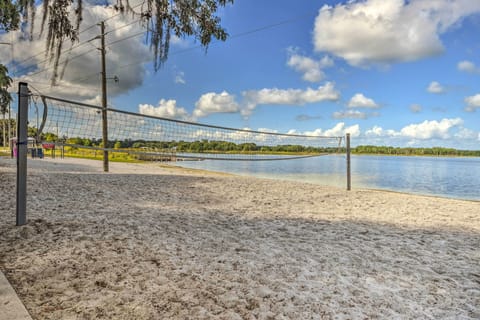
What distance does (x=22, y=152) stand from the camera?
131 inches

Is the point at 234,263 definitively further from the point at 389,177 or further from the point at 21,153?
the point at 389,177

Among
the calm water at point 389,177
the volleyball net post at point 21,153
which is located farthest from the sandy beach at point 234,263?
the calm water at point 389,177

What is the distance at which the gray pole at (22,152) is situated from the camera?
328cm

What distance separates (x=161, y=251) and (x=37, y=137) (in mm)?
2291

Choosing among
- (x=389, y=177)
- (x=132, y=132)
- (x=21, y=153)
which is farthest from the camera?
(x=389, y=177)

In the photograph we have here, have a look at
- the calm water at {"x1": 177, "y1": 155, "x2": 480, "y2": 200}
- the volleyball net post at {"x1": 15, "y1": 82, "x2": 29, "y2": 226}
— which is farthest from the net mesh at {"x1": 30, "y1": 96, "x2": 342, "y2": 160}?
the calm water at {"x1": 177, "y1": 155, "x2": 480, "y2": 200}

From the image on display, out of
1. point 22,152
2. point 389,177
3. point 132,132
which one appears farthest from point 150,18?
point 389,177

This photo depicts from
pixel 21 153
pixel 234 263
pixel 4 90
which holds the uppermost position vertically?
pixel 4 90

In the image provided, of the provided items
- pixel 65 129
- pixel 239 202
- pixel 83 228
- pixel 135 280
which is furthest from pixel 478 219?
pixel 65 129

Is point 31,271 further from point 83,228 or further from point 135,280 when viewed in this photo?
point 83,228

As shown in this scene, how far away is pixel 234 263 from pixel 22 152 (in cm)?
269

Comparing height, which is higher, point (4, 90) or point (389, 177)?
point (4, 90)

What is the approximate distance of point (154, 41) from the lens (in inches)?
107

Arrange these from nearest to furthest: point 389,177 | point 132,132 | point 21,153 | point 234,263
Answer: point 234,263, point 21,153, point 132,132, point 389,177
